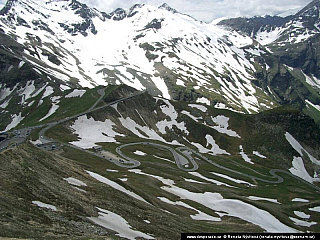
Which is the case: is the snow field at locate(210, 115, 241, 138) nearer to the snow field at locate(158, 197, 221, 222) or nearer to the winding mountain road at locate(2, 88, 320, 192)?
the winding mountain road at locate(2, 88, 320, 192)

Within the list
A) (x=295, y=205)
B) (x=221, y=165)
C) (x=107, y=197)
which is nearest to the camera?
(x=107, y=197)

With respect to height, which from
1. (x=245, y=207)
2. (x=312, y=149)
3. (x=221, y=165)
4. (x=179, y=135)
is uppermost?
(x=312, y=149)

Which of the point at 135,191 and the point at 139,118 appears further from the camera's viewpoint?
the point at 139,118

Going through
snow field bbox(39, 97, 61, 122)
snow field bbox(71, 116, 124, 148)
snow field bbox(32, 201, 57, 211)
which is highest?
snow field bbox(39, 97, 61, 122)

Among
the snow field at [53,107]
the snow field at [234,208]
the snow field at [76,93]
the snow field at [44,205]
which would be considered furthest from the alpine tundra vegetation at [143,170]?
the snow field at [76,93]

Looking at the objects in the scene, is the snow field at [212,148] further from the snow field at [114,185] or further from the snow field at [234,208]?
the snow field at [114,185]

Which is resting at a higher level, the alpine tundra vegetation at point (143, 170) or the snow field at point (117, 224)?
the alpine tundra vegetation at point (143, 170)

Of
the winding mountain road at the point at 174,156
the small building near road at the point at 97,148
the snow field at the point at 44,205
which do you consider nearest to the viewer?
the snow field at the point at 44,205

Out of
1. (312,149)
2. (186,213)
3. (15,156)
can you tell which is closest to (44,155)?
(15,156)

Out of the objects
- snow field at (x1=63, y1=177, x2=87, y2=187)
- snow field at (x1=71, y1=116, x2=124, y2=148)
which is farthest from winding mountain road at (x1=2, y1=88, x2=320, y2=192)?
snow field at (x1=63, y1=177, x2=87, y2=187)

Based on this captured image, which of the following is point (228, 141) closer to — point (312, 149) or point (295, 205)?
point (312, 149)

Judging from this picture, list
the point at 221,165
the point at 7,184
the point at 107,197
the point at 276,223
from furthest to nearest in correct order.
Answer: the point at 221,165
the point at 276,223
the point at 107,197
the point at 7,184
